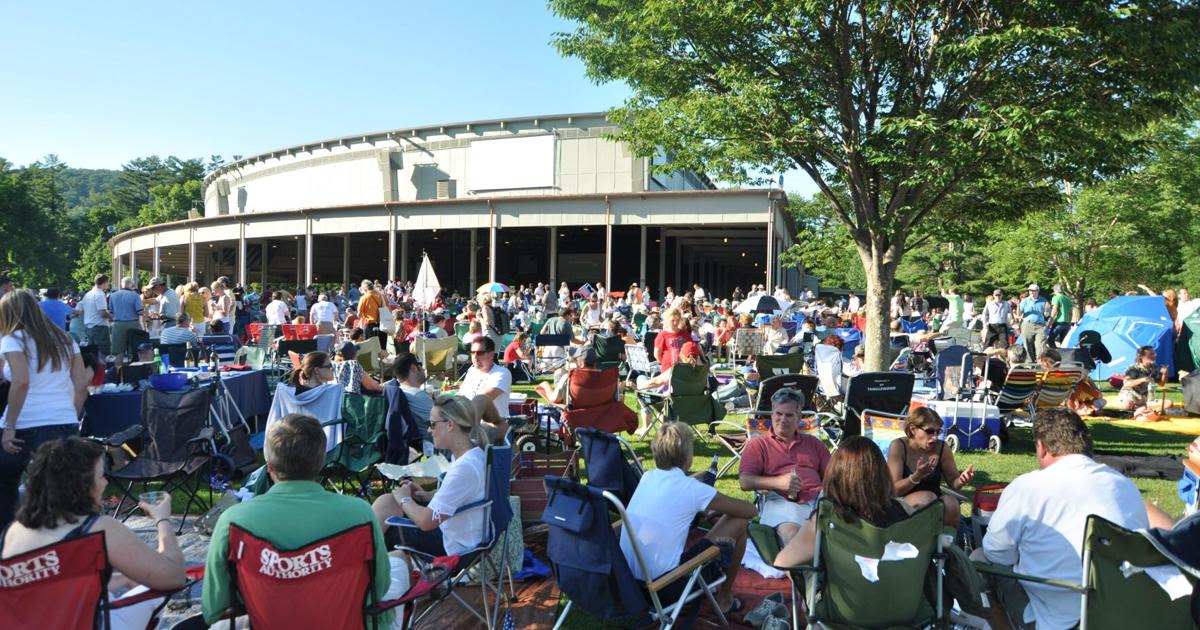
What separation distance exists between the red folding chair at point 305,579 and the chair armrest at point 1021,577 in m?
2.51

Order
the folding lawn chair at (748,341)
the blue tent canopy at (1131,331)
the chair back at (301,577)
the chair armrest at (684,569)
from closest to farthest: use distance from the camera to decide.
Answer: the chair back at (301,577), the chair armrest at (684,569), the blue tent canopy at (1131,331), the folding lawn chair at (748,341)

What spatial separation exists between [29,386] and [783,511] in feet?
14.3

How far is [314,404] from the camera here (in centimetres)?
586

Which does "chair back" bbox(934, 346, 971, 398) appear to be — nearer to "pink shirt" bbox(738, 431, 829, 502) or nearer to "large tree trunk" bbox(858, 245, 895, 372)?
"large tree trunk" bbox(858, 245, 895, 372)

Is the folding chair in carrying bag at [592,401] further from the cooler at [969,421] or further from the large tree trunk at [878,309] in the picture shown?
the large tree trunk at [878,309]

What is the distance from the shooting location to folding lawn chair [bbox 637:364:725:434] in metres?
7.50

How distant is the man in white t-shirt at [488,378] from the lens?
248 inches

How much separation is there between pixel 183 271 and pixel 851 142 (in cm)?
6008

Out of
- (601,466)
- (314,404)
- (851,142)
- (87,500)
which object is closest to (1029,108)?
(851,142)

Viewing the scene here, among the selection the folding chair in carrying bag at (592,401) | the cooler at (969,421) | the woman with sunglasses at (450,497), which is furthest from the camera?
the cooler at (969,421)

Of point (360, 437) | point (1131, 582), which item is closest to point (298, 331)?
point (360, 437)

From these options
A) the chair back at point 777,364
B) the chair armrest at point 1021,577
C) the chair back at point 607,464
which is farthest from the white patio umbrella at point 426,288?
the chair armrest at point 1021,577

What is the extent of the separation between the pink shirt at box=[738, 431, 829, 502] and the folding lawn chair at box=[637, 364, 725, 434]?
2.82 m

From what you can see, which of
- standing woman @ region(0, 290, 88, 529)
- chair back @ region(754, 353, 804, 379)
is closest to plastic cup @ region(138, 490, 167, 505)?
standing woman @ region(0, 290, 88, 529)
